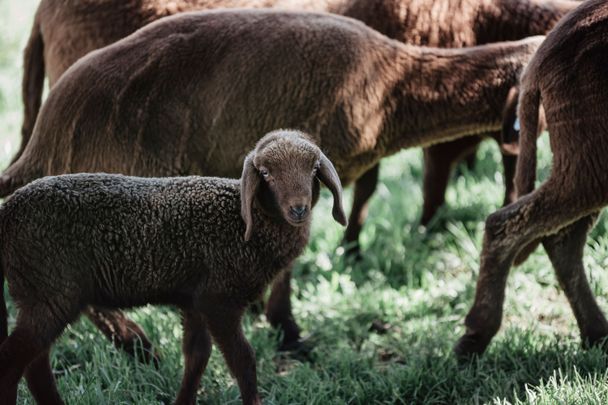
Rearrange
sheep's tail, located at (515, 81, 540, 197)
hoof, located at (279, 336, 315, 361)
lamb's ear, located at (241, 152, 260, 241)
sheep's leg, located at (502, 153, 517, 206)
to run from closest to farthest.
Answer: lamb's ear, located at (241, 152, 260, 241), sheep's tail, located at (515, 81, 540, 197), hoof, located at (279, 336, 315, 361), sheep's leg, located at (502, 153, 517, 206)

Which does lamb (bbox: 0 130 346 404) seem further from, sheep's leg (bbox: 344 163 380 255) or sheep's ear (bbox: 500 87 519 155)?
sheep's leg (bbox: 344 163 380 255)

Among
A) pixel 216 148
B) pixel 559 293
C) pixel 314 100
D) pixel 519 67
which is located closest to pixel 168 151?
pixel 216 148

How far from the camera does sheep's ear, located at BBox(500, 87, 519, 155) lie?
579 centimetres

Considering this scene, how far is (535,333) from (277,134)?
2181mm

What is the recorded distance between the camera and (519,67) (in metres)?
5.89

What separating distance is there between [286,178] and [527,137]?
5.88 feet

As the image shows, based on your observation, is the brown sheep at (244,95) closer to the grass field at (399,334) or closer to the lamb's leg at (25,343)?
the grass field at (399,334)

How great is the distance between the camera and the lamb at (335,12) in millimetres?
6430

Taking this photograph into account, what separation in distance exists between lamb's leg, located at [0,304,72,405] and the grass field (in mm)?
576

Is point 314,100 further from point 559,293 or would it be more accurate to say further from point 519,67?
point 559,293

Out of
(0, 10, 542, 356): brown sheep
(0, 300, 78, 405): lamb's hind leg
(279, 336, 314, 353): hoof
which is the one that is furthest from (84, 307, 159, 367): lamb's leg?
(0, 300, 78, 405): lamb's hind leg

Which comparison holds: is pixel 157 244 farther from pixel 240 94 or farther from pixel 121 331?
pixel 240 94

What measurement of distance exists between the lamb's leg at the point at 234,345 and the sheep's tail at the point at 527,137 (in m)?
1.92

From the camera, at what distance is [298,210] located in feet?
13.2
